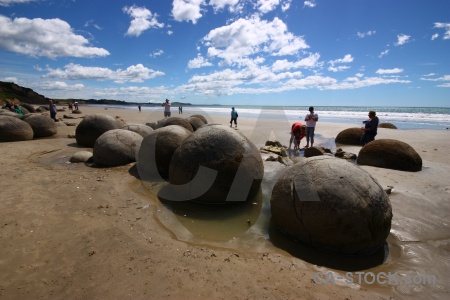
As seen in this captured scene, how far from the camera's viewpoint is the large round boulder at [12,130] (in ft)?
37.9

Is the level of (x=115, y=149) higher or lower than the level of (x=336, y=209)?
higher

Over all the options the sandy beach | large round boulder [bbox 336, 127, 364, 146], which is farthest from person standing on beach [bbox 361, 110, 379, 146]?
the sandy beach

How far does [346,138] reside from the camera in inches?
580

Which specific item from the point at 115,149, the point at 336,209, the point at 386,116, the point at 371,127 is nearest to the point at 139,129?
the point at 115,149

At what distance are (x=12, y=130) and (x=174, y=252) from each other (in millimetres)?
11788

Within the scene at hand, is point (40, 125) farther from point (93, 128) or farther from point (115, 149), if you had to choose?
point (115, 149)

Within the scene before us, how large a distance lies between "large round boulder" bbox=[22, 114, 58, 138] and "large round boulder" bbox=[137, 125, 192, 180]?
8998 millimetres

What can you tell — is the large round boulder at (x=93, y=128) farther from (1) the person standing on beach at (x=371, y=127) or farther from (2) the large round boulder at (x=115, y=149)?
(1) the person standing on beach at (x=371, y=127)

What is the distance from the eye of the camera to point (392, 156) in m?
8.41

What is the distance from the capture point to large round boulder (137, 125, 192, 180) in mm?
7348

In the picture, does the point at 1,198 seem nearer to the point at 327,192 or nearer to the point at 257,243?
the point at 257,243

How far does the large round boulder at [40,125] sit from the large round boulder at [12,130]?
1.00 metres

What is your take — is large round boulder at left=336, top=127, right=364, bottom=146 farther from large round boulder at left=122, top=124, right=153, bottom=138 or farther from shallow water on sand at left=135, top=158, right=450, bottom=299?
large round boulder at left=122, top=124, right=153, bottom=138

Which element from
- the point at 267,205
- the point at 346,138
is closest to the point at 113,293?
the point at 267,205
